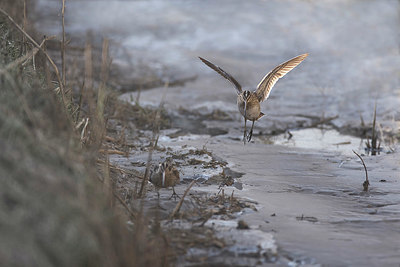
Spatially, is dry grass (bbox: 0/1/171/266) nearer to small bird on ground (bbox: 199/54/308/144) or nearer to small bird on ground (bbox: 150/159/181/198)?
small bird on ground (bbox: 150/159/181/198)

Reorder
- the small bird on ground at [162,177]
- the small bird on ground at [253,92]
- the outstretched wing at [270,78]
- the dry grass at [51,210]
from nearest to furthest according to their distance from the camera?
the dry grass at [51,210] < the small bird on ground at [162,177] < the small bird on ground at [253,92] < the outstretched wing at [270,78]

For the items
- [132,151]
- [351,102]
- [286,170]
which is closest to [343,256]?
[286,170]

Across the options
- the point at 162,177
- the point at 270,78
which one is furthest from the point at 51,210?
the point at 270,78

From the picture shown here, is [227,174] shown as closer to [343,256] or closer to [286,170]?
[286,170]

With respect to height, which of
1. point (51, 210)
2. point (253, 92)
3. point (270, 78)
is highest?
point (270, 78)

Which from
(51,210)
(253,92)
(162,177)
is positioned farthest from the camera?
(253,92)

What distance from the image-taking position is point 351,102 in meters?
7.77

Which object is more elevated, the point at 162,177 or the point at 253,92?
the point at 253,92

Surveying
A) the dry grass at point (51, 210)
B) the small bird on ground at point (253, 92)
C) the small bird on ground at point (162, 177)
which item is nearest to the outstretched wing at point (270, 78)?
the small bird on ground at point (253, 92)

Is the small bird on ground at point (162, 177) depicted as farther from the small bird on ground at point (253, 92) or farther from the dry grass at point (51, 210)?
the dry grass at point (51, 210)

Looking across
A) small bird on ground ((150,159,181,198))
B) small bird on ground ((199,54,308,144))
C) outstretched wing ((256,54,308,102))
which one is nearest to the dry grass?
small bird on ground ((150,159,181,198))

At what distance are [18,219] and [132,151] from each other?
2.99 meters

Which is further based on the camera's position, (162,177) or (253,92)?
(253,92)

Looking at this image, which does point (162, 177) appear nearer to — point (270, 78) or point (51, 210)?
point (270, 78)
